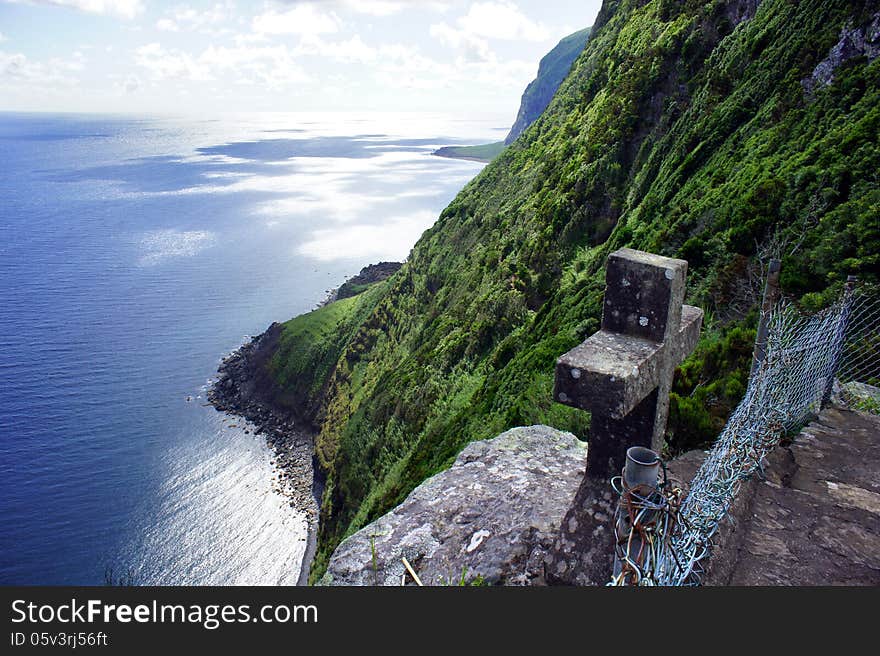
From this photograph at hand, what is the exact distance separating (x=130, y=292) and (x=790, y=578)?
121502 mm

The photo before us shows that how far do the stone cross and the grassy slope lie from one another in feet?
9.57

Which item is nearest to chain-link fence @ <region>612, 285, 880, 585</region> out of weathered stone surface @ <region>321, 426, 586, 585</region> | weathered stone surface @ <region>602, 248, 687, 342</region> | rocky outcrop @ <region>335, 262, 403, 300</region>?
weathered stone surface @ <region>602, 248, 687, 342</region>

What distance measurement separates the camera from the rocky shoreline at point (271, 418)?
59.9m

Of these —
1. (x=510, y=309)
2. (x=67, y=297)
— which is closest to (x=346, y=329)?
(x=510, y=309)

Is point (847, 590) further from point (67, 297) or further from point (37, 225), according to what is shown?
point (37, 225)

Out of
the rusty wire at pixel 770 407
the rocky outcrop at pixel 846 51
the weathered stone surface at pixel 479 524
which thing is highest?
the rocky outcrop at pixel 846 51

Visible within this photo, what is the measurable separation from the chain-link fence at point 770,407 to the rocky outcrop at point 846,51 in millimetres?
11965

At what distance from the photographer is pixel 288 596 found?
3.57 m

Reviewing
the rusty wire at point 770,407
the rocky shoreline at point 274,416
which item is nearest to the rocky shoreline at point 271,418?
the rocky shoreline at point 274,416

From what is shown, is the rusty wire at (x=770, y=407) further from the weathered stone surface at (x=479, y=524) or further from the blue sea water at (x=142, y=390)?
the blue sea water at (x=142, y=390)

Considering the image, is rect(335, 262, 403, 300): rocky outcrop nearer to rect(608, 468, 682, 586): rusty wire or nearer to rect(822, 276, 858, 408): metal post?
rect(822, 276, 858, 408): metal post

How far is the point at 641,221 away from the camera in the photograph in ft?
76.7

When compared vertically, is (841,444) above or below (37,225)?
above

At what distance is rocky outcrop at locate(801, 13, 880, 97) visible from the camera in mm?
17078
